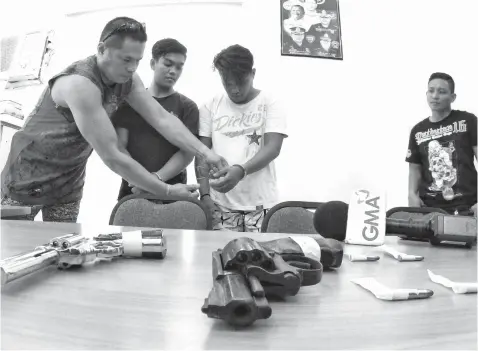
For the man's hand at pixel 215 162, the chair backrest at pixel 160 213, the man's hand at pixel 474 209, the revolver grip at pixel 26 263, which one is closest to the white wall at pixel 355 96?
A: the man's hand at pixel 474 209

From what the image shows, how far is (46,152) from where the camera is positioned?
5.24 ft

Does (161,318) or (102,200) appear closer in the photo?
(161,318)

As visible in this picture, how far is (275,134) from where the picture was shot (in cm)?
192

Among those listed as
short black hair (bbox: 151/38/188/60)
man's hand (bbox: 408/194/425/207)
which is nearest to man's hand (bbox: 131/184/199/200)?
short black hair (bbox: 151/38/188/60)

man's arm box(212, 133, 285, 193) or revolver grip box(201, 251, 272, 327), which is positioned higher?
man's arm box(212, 133, 285, 193)

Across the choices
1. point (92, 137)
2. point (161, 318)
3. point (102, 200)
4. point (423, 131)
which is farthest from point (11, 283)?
point (102, 200)

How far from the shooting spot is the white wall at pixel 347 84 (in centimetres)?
277

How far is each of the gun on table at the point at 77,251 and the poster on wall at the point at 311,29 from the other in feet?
7.54

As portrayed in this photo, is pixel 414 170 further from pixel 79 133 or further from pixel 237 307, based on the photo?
pixel 237 307

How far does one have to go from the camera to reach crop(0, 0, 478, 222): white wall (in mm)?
2770

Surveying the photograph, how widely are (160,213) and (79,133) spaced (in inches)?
16.4

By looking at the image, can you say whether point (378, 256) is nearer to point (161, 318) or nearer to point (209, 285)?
point (209, 285)

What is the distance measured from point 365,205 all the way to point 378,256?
0.18 meters

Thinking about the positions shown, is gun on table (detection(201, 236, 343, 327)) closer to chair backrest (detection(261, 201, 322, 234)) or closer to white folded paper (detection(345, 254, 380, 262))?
white folded paper (detection(345, 254, 380, 262))
